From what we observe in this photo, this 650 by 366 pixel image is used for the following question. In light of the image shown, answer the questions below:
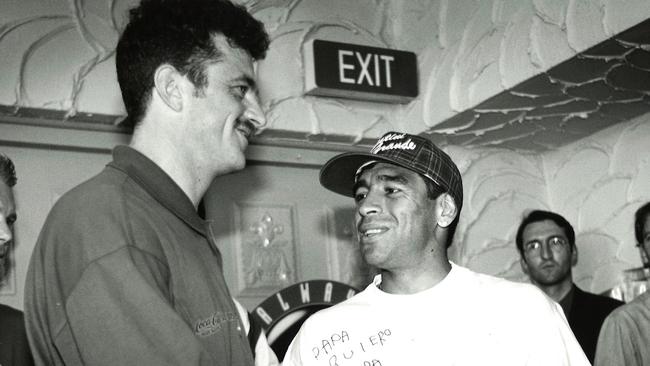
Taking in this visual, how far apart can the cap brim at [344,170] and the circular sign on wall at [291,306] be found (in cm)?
84

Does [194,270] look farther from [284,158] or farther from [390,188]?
[284,158]

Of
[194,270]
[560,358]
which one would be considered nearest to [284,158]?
[560,358]

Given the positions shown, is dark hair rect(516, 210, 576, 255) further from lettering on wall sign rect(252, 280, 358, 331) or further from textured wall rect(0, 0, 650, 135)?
lettering on wall sign rect(252, 280, 358, 331)

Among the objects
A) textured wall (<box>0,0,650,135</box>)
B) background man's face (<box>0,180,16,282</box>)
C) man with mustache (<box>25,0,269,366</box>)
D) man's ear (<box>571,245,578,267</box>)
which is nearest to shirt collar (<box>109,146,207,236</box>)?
man with mustache (<box>25,0,269,366</box>)

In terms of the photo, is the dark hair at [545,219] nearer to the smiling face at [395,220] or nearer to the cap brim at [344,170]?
the cap brim at [344,170]

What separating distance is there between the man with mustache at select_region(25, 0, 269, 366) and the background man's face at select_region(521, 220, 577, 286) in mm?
2151

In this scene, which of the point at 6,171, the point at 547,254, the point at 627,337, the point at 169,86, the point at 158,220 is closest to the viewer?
the point at 158,220

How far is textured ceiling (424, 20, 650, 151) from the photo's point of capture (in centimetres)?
291

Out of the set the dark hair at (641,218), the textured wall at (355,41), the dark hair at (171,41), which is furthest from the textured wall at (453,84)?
the dark hair at (171,41)

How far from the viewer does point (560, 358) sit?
6.12ft

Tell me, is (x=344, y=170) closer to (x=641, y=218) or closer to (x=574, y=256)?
(x=641, y=218)

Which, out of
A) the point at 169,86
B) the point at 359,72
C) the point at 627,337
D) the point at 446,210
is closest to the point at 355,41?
the point at 359,72

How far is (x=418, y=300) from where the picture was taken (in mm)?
2068

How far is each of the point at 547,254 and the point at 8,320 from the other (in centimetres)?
219
